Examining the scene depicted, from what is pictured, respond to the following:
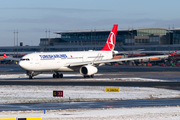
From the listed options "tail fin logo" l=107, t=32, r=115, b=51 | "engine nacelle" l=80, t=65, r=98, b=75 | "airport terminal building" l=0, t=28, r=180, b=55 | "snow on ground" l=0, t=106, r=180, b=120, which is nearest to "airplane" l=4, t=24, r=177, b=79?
"engine nacelle" l=80, t=65, r=98, b=75

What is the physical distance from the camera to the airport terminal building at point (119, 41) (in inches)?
6201

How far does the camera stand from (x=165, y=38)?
16250 cm

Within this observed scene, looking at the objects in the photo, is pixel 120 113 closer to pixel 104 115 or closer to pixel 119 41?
pixel 104 115

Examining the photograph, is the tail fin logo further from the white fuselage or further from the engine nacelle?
the engine nacelle

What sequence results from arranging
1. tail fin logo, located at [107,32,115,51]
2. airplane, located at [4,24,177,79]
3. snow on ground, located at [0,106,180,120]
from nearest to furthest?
snow on ground, located at [0,106,180,120] < airplane, located at [4,24,177,79] < tail fin logo, located at [107,32,115,51]

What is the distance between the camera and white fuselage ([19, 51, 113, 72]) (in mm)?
50844

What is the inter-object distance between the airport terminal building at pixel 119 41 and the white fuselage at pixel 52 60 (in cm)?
8849

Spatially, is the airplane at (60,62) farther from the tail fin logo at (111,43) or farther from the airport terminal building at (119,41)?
the airport terminal building at (119,41)

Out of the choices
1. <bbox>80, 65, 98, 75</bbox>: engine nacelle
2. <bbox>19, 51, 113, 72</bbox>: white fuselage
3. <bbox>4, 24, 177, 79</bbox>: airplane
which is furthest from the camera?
<bbox>80, 65, 98, 75</bbox>: engine nacelle

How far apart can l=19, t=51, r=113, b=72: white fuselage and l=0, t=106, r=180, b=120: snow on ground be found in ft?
102

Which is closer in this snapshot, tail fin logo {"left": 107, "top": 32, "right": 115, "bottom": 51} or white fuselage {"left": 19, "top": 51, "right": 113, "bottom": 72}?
white fuselage {"left": 19, "top": 51, "right": 113, "bottom": 72}

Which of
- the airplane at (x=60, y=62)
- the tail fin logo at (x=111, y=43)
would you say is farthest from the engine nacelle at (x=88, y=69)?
the tail fin logo at (x=111, y=43)

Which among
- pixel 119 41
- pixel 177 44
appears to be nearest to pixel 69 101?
pixel 177 44

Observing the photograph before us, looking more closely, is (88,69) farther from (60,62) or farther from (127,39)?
(127,39)
